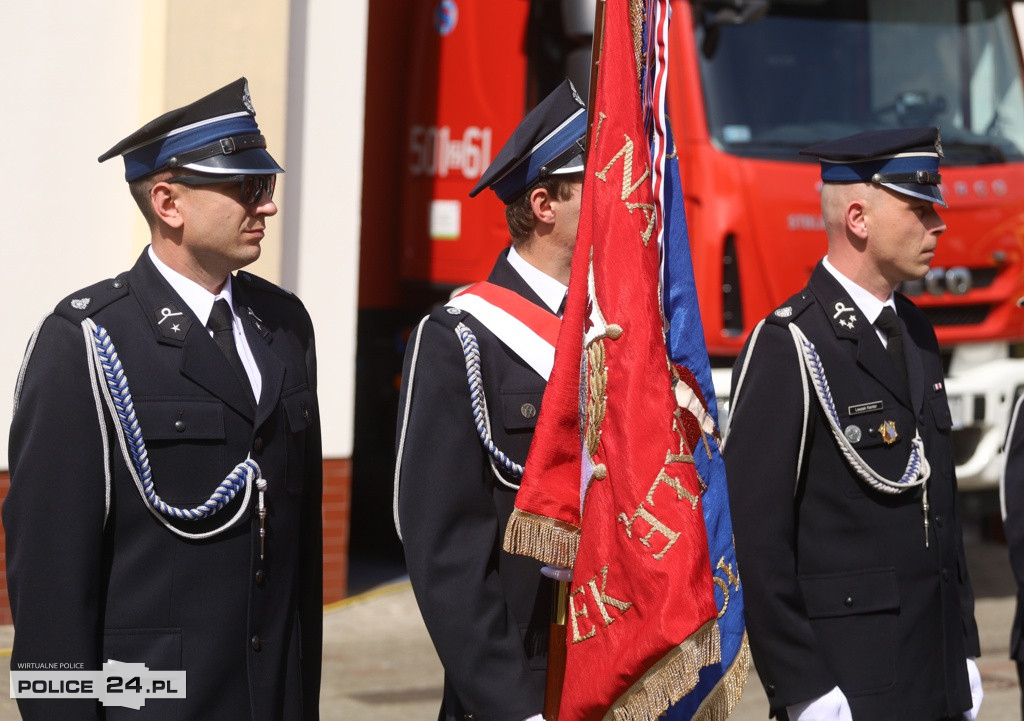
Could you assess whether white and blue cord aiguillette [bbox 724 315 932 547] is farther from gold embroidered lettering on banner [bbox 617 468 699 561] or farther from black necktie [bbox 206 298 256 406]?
black necktie [bbox 206 298 256 406]

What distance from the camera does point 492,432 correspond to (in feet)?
10.4

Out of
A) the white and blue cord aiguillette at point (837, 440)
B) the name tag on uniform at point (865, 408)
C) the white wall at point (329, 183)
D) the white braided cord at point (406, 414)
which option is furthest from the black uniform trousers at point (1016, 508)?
the white wall at point (329, 183)

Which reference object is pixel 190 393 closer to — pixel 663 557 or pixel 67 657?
pixel 67 657

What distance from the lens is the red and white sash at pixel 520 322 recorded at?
3242 millimetres

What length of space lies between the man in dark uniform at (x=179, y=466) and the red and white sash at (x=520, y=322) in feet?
1.34

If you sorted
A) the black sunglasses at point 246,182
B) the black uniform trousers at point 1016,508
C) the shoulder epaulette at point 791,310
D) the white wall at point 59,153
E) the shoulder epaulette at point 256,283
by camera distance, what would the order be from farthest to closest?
the white wall at point 59,153 → the black uniform trousers at point 1016,508 → the shoulder epaulette at point 791,310 → the shoulder epaulette at point 256,283 → the black sunglasses at point 246,182

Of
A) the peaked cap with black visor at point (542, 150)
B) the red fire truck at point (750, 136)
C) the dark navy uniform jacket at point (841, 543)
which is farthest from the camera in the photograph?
the red fire truck at point (750, 136)

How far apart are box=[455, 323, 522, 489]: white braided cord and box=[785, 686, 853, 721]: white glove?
0.90 meters

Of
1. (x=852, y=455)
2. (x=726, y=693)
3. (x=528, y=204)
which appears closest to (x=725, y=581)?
(x=726, y=693)

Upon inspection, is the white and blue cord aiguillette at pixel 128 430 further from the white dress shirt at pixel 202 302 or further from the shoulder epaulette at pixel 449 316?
the shoulder epaulette at pixel 449 316

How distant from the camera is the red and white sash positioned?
3.24m

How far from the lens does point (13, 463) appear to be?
2.98 meters

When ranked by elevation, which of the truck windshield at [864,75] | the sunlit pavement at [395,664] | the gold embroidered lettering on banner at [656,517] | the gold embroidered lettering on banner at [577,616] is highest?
the truck windshield at [864,75]

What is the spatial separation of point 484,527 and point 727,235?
4.59m
